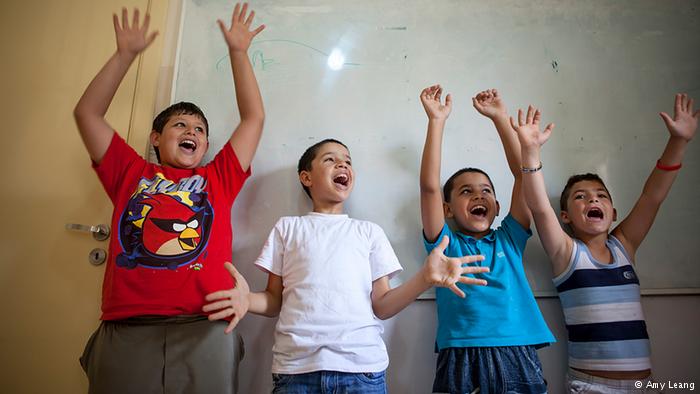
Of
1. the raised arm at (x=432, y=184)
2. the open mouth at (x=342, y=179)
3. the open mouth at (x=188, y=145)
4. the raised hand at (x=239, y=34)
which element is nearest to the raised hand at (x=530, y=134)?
the raised arm at (x=432, y=184)

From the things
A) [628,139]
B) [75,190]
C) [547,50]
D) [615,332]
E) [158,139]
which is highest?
[547,50]

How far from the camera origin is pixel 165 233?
1.05 meters

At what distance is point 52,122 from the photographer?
1.43 meters

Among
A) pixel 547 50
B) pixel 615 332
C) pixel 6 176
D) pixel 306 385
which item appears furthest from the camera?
pixel 547 50

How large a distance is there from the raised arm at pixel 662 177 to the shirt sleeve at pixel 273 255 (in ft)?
3.84

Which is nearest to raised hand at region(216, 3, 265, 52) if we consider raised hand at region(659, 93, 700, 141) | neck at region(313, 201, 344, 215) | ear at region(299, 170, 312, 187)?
ear at region(299, 170, 312, 187)

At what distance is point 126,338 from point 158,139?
0.63 m

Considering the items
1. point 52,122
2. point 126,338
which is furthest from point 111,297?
point 52,122

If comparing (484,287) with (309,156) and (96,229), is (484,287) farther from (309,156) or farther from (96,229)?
(96,229)

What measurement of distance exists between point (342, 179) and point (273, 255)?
0.32m

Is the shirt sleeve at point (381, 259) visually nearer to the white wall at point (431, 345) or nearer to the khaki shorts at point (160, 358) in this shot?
the white wall at point (431, 345)

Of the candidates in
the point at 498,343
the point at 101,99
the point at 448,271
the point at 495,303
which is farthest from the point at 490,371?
the point at 101,99

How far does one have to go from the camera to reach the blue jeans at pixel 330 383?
93cm

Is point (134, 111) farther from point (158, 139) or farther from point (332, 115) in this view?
point (332, 115)
